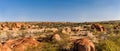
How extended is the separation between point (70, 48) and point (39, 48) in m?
3.04

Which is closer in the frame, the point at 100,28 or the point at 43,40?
the point at 43,40

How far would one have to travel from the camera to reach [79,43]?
27.3 meters

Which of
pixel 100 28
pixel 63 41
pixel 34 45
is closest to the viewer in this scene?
pixel 34 45

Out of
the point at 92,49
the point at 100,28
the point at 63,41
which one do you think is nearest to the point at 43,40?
the point at 63,41

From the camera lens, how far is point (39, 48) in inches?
1117

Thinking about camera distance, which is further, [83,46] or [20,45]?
[20,45]

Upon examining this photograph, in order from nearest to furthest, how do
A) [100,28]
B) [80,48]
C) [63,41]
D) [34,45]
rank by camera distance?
[80,48], [34,45], [63,41], [100,28]

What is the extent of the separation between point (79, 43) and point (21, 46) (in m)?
5.50

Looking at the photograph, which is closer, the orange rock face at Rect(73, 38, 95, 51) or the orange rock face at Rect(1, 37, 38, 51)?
the orange rock face at Rect(73, 38, 95, 51)

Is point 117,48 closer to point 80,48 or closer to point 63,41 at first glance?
point 80,48

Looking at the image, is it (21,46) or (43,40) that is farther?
(43,40)

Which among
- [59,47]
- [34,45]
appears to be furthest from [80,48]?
[34,45]

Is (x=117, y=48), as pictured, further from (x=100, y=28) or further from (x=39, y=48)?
Answer: (x=100, y=28)

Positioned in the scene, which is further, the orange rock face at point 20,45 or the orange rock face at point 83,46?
the orange rock face at point 20,45
